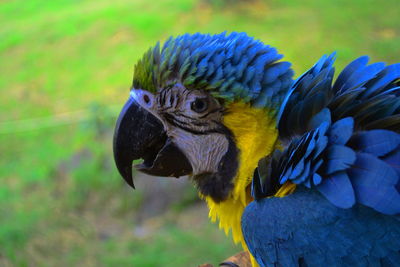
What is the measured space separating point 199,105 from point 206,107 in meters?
0.03

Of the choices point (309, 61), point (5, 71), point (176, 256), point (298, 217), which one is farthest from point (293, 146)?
point (5, 71)

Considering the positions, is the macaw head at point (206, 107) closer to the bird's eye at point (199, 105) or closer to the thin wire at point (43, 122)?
the bird's eye at point (199, 105)

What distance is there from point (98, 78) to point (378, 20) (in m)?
6.17

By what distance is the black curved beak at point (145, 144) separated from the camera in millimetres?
1759

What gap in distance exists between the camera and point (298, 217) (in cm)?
136

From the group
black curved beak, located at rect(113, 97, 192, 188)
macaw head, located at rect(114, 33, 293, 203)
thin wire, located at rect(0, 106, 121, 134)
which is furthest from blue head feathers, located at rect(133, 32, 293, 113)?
thin wire, located at rect(0, 106, 121, 134)

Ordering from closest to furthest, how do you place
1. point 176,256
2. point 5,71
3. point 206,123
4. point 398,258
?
point 398,258 → point 206,123 → point 176,256 → point 5,71

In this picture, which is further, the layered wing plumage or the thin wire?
the thin wire

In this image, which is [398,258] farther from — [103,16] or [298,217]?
[103,16]

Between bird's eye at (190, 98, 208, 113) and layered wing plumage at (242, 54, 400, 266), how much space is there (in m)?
0.31

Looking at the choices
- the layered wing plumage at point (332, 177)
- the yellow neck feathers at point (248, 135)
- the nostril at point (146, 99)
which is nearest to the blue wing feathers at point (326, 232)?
the layered wing plumage at point (332, 177)

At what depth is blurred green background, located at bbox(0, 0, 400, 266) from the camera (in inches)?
177

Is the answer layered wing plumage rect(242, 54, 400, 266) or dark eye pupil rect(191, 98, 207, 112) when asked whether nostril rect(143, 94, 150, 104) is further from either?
layered wing plumage rect(242, 54, 400, 266)

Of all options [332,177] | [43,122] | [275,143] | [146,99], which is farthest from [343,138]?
[43,122]
